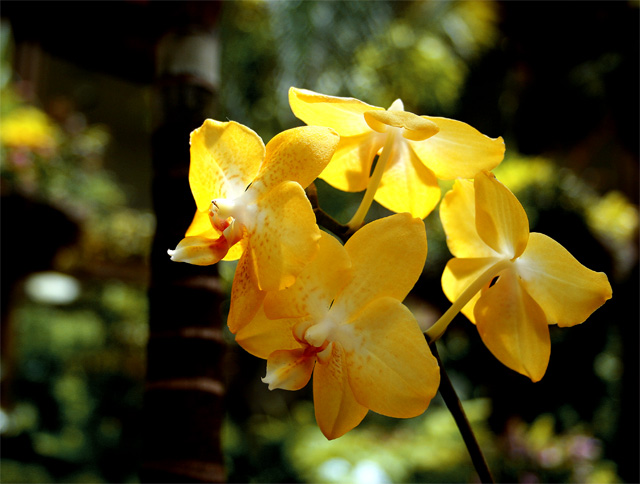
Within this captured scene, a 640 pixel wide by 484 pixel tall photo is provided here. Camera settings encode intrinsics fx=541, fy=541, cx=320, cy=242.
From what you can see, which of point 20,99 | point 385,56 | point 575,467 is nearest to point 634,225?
point 575,467

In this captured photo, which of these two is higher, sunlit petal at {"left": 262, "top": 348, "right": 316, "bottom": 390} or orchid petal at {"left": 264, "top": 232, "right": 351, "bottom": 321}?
orchid petal at {"left": 264, "top": 232, "right": 351, "bottom": 321}

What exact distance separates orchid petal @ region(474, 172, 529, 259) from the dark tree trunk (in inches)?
10.5

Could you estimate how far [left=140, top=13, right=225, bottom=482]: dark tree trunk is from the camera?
0.42 metres

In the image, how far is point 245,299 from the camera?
0.23 metres

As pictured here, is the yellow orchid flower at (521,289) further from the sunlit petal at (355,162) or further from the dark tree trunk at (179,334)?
the dark tree trunk at (179,334)

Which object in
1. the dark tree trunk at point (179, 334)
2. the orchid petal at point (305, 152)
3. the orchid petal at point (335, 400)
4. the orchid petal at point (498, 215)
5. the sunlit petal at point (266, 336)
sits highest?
the orchid petal at point (305, 152)

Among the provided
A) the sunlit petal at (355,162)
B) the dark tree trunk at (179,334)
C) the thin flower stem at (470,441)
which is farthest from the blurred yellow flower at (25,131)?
the thin flower stem at (470,441)

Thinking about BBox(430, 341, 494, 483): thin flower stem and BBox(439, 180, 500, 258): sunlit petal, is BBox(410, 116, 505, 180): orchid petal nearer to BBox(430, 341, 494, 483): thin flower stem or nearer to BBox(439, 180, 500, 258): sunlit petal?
BBox(439, 180, 500, 258): sunlit petal

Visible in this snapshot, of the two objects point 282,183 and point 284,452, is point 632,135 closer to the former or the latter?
point 284,452

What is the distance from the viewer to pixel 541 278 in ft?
0.88

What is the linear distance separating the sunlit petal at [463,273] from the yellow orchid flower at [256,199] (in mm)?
108

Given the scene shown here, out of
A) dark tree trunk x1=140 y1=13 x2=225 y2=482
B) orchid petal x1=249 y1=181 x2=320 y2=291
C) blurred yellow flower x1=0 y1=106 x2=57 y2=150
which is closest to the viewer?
orchid petal x1=249 y1=181 x2=320 y2=291

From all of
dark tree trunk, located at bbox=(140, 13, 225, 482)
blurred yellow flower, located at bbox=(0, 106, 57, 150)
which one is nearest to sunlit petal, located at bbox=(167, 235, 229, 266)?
dark tree trunk, located at bbox=(140, 13, 225, 482)

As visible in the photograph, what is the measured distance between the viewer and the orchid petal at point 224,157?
25 centimetres
